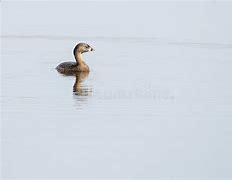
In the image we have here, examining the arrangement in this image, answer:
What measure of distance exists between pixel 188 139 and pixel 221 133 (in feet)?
2.60

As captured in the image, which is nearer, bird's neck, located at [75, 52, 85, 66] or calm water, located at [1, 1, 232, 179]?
calm water, located at [1, 1, 232, 179]

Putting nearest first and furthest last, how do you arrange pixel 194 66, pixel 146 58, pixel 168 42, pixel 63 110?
pixel 63 110
pixel 194 66
pixel 146 58
pixel 168 42

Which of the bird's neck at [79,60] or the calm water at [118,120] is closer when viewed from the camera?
the calm water at [118,120]

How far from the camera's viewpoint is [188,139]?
14406mm

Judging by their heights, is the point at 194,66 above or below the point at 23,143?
above

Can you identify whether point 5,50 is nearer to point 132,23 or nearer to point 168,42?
point 168,42

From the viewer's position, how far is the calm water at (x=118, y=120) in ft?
41.1

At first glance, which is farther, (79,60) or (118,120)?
(79,60)

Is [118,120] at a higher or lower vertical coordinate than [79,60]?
lower

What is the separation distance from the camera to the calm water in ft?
41.1

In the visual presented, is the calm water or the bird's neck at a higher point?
the bird's neck

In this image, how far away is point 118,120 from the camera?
15.7 meters

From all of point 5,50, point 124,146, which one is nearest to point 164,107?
point 124,146

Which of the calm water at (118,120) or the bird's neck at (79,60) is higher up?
the bird's neck at (79,60)
